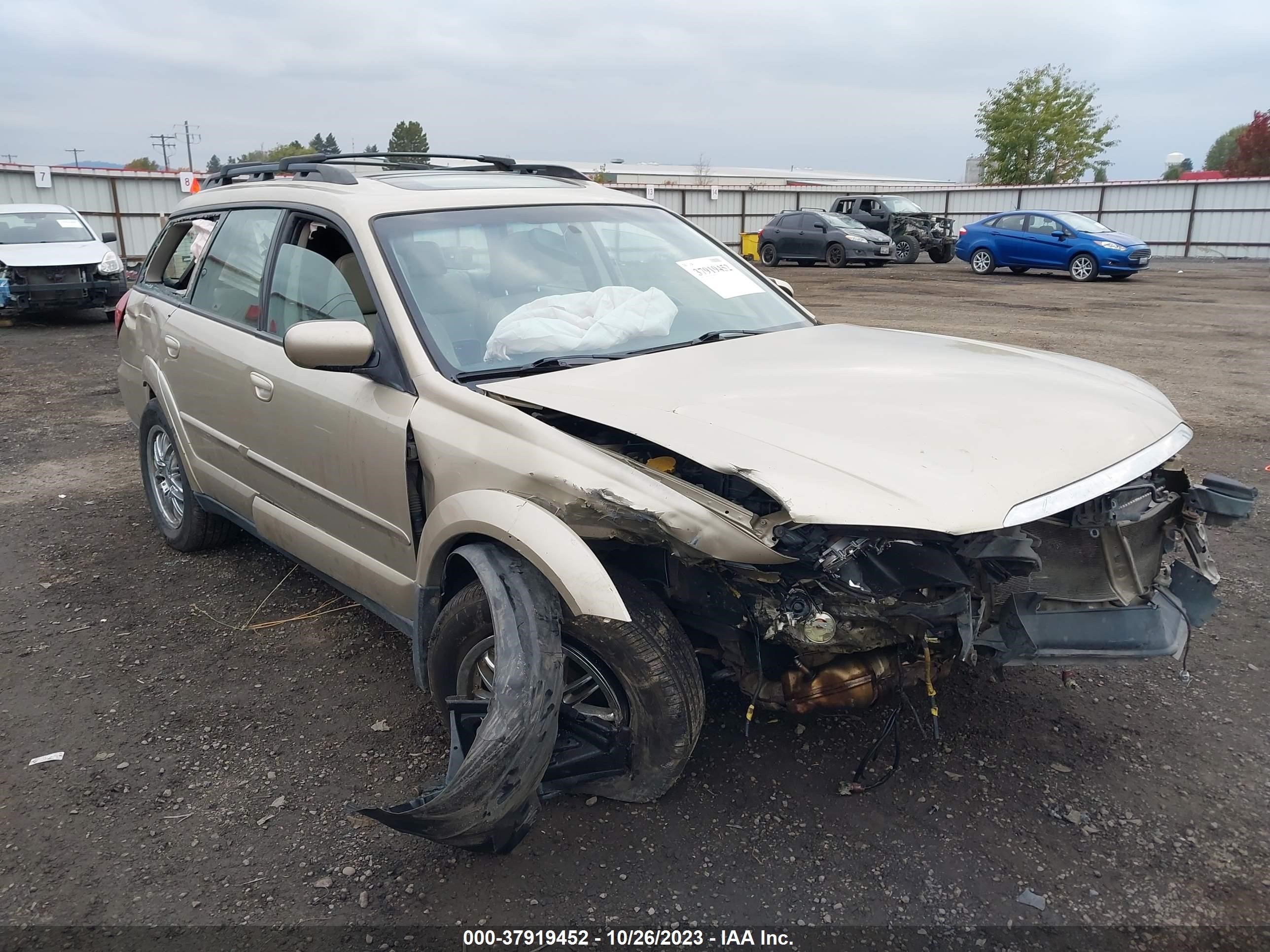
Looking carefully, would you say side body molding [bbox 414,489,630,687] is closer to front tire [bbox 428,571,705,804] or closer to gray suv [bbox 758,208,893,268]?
front tire [bbox 428,571,705,804]

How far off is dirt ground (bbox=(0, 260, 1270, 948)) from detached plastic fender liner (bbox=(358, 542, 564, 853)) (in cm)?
27

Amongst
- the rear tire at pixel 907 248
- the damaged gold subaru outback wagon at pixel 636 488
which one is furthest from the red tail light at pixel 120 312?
the rear tire at pixel 907 248

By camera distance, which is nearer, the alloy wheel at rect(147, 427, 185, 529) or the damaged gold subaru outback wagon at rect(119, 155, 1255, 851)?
the damaged gold subaru outback wagon at rect(119, 155, 1255, 851)

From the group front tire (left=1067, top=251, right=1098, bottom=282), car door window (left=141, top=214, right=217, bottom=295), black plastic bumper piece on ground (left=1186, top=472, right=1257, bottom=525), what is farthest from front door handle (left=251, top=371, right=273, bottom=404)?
front tire (left=1067, top=251, right=1098, bottom=282)

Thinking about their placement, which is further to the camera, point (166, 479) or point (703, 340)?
point (166, 479)

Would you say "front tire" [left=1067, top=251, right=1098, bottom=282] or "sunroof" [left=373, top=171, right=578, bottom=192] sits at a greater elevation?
"sunroof" [left=373, top=171, right=578, bottom=192]

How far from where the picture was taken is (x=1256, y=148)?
52.9 m

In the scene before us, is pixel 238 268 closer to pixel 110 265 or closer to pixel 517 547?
pixel 517 547

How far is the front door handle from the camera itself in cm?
361

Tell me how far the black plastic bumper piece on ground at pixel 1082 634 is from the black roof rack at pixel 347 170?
9.42 feet

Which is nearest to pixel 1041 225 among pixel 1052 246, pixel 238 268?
pixel 1052 246

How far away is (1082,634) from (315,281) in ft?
9.31

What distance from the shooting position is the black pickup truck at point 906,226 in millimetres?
25766

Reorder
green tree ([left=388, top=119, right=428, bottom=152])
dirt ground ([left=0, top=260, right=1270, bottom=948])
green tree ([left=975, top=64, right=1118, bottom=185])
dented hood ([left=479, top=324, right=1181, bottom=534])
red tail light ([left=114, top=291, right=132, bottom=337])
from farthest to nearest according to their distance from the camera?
1. green tree ([left=388, top=119, right=428, bottom=152])
2. green tree ([left=975, top=64, right=1118, bottom=185])
3. red tail light ([left=114, top=291, right=132, bottom=337])
4. dirt ground ([left=0, top=260, right=1270, bottom=948])
5. dented hood ([left=479, top=324, right=1181, bottom=534])
